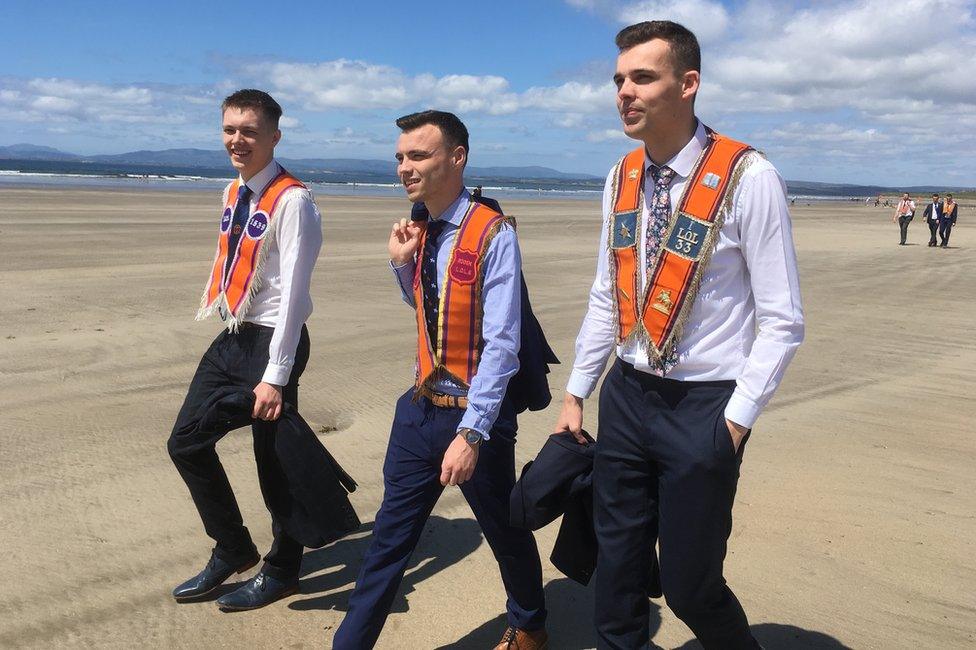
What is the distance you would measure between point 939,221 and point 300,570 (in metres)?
27.6

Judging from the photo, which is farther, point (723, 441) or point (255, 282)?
point (255, 282)

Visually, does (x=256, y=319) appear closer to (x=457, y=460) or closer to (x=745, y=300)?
(x=457, y=460)

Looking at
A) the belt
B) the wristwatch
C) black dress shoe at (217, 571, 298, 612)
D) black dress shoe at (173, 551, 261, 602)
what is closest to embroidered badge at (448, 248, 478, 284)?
the belt

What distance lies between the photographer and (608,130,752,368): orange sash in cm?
257

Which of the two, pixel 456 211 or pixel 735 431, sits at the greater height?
pixel 456 211

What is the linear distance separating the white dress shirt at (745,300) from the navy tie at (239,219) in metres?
1.91

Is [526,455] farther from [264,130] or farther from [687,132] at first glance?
[687,132]

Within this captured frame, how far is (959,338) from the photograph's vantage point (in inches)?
422

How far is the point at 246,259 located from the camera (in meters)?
3.71

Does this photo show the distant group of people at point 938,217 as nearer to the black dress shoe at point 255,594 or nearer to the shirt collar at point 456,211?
the shirt collar at point 456,211

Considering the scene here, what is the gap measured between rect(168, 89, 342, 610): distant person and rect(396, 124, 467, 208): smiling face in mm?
727

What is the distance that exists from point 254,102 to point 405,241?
3.55ft

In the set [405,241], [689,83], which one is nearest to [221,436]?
[405,241]

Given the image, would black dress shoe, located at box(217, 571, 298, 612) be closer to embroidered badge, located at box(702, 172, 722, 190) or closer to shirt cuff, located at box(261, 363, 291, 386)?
shirt cuff, located at box(261, 363, 291, 386)
